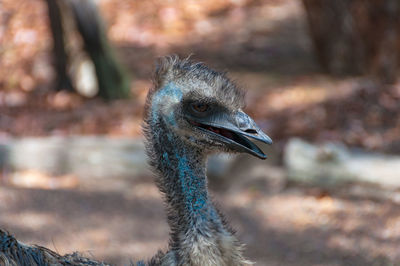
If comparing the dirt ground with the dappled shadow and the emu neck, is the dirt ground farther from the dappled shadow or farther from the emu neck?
the dappled shadow

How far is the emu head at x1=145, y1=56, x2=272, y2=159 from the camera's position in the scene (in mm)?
2996

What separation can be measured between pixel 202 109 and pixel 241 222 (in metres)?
2.95

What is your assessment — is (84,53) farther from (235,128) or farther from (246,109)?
(235,128)

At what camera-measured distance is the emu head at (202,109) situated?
3.00 metres

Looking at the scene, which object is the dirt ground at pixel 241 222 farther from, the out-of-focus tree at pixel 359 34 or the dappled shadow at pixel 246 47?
the dappled shadow at pixel 246 47

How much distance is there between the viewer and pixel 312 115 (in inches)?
301

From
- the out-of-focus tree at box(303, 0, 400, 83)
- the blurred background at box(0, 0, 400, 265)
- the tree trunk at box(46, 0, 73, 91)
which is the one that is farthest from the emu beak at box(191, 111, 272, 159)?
the tree trunk at box(46, 0, 73, 91)

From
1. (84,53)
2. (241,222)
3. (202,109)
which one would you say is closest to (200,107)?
(202,109)

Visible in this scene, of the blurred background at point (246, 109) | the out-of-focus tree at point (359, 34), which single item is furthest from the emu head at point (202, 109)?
the out-of-focus tree at point (359, 34)

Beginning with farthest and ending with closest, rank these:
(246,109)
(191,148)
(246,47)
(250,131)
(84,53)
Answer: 1. (246,47)
2. (84,53)
3. (246,109)
4. (191,148)
5. (250,131)

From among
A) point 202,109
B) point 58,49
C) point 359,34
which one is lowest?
point 202,109

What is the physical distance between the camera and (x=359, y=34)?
8469mm

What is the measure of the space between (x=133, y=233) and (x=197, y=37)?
5793 millimetres

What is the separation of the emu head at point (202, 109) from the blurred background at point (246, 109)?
42cm
